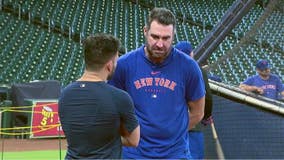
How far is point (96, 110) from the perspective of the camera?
2658mm

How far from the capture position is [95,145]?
8.73 ft

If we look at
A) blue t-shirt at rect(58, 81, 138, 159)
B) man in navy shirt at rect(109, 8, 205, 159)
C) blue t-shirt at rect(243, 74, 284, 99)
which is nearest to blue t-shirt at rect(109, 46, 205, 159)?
man in navy shirt at rect(109, 8, 205, 159)

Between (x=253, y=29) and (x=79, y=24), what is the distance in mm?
16584

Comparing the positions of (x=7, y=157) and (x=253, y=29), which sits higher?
(x=253, y=29)

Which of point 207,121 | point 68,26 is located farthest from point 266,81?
point 68,26

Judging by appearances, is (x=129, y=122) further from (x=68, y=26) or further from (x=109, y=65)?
(x=68, y=26)

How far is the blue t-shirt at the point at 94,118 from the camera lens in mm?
2658

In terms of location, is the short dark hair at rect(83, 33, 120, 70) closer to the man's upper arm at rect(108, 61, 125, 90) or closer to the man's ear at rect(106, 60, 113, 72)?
the man's ear at rect(106, 60, 113, 72)

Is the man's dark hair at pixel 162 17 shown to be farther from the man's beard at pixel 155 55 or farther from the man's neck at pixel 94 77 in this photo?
the man's neck at pixel 94 77

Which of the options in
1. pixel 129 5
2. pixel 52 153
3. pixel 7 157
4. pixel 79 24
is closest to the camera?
pixel 7 157

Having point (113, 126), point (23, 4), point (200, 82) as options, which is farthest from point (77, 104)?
point (23, 4)

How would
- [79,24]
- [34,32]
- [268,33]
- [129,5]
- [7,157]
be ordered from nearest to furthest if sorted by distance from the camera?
[268,33] → [7,157] → [34,32] → [79,24] → [129,5]

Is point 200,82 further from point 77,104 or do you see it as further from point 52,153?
point 52,153

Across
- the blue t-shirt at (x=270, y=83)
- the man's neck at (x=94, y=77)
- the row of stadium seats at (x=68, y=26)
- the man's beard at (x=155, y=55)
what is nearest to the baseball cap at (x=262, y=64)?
the blue t-shirt at (x=270, y=83)
